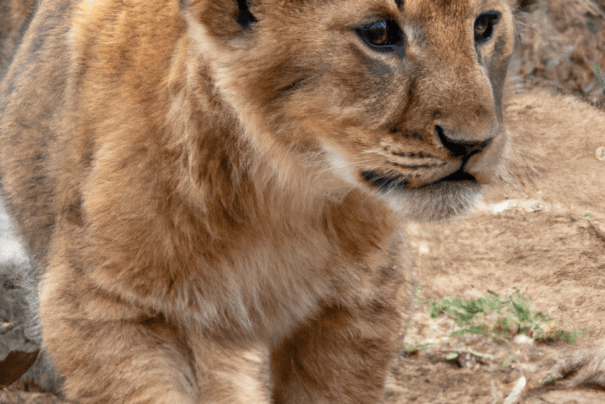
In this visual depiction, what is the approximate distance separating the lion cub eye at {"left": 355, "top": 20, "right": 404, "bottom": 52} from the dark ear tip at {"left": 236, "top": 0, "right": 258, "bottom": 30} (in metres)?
0.37

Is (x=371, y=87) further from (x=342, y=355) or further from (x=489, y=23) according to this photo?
(x=342, y=355)

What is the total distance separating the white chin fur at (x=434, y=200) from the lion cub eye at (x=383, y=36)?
Result: 0.46 metres

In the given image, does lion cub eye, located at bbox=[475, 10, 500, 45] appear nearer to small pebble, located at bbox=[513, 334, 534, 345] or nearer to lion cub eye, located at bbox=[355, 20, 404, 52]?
lion cub eye, located at bbox=[355, 20, 404, 52]

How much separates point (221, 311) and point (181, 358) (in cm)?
26

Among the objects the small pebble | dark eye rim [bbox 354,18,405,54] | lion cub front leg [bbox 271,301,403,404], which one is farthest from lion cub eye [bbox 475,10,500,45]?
the small pebble

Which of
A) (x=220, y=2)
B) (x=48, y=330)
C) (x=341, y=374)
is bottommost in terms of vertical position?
(x=341, y=374)

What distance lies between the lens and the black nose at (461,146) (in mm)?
2027

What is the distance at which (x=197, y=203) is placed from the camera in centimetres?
249

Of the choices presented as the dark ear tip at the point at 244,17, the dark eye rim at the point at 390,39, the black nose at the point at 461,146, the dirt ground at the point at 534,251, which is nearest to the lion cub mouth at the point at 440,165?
the black nose at the point at 461,146

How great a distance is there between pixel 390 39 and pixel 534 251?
2.90 metres

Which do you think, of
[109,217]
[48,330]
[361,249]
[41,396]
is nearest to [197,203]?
[109,217]

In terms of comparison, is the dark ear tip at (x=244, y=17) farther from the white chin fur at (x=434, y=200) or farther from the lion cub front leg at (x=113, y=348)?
the lion cub front leg at (x=113, y=348)

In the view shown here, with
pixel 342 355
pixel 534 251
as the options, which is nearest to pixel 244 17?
pixel 342 355

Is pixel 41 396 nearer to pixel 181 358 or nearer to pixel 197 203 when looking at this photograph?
pixel 181 358
